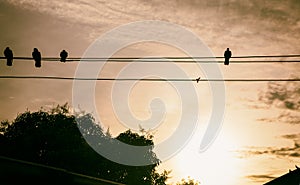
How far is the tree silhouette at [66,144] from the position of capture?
150ft

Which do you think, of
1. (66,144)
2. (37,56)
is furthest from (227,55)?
(66,144)

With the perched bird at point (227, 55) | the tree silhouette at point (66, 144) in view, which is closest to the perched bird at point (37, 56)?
the perched bird at point (227, 55)

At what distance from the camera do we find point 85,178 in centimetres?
658

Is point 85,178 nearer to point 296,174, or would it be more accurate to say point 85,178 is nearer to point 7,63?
point 7,63

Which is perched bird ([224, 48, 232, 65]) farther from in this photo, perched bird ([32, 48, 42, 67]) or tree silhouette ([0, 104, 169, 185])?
tree silhouette ([0, 104, 169, 185])

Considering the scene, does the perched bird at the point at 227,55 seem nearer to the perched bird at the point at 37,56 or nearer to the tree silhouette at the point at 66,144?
the perched bird at the point at 37,56

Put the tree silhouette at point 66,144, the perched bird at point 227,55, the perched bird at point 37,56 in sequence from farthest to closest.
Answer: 1. the tree silhouette at point 66,144
2. the perched bird at point 37,56
3. the perched bird at point 227,55

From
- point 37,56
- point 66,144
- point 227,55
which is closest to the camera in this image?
point 227,55

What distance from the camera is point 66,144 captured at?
47594mm

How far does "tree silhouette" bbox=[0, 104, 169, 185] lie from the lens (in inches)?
1797

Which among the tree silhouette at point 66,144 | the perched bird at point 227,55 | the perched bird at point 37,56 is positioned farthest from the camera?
the tree silhouette at point 66,144

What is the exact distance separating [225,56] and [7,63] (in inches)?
338

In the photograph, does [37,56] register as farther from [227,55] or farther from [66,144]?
[66,144]

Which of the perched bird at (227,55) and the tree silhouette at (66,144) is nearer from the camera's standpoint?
the perched bird at (227,55)
